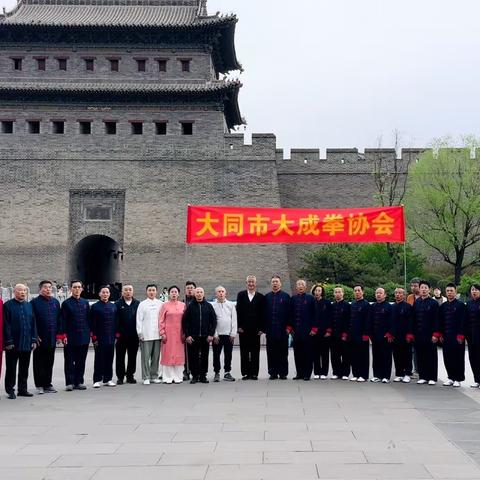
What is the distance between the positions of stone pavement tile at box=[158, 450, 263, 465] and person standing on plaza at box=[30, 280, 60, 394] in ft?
13.0

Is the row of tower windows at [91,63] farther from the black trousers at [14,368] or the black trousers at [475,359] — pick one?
the black trousers at [475,359]

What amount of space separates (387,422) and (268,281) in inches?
711

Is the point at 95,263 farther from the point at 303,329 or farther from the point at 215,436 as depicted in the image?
the point at 215,436

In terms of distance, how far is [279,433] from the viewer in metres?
5.61

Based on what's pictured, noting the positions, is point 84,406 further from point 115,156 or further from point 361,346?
point 115,156

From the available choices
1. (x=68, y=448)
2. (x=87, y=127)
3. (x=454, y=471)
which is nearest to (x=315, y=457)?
(x=454, y=471)

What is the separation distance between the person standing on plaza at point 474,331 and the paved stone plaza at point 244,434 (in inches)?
17.4

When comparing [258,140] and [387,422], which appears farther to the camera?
[258,140]

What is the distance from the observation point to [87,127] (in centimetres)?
2506

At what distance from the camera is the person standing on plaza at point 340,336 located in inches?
367

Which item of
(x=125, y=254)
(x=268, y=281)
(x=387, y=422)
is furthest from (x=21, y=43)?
(x=387, y=422)

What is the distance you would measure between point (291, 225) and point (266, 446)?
17.5ft

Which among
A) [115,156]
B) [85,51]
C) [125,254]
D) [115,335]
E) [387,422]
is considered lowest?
[387,422]

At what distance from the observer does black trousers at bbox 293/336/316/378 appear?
924cm
